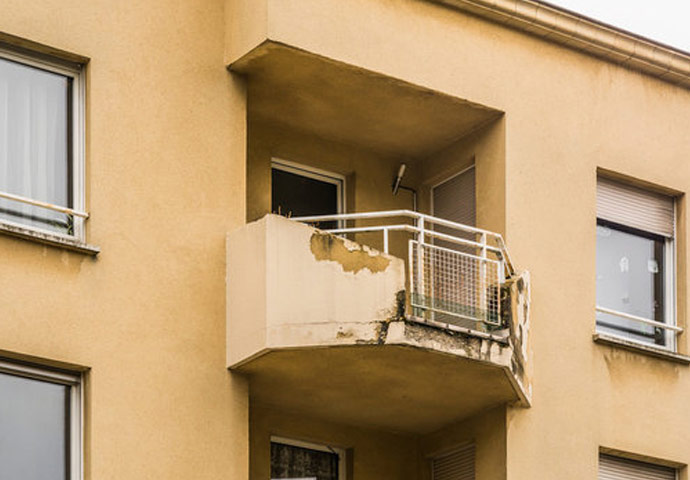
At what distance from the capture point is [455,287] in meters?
21.0

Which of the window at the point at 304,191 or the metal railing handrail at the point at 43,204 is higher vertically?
the window at the point at 304,191

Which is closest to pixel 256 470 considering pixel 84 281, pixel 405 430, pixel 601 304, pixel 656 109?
pixel 405 430

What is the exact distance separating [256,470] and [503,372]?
306 cm

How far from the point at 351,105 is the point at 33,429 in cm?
596

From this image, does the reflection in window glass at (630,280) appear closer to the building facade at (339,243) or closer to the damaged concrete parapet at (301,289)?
the building facade at (339,243)

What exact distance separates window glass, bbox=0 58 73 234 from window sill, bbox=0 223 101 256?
1.23ft

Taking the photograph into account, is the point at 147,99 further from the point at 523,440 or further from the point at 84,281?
the point at 523,440

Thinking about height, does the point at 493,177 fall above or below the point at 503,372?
above

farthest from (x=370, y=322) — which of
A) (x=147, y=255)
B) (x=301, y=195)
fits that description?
(x=301, y=195)

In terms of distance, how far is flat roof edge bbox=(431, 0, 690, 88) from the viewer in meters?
22.7

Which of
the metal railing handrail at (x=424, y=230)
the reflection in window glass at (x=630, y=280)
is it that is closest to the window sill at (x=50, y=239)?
the metal railing handrail at (x=424, y=230)

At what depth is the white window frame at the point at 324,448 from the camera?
71.6 ft

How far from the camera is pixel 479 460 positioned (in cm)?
2166

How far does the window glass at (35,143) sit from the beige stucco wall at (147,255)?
32 centimetres
